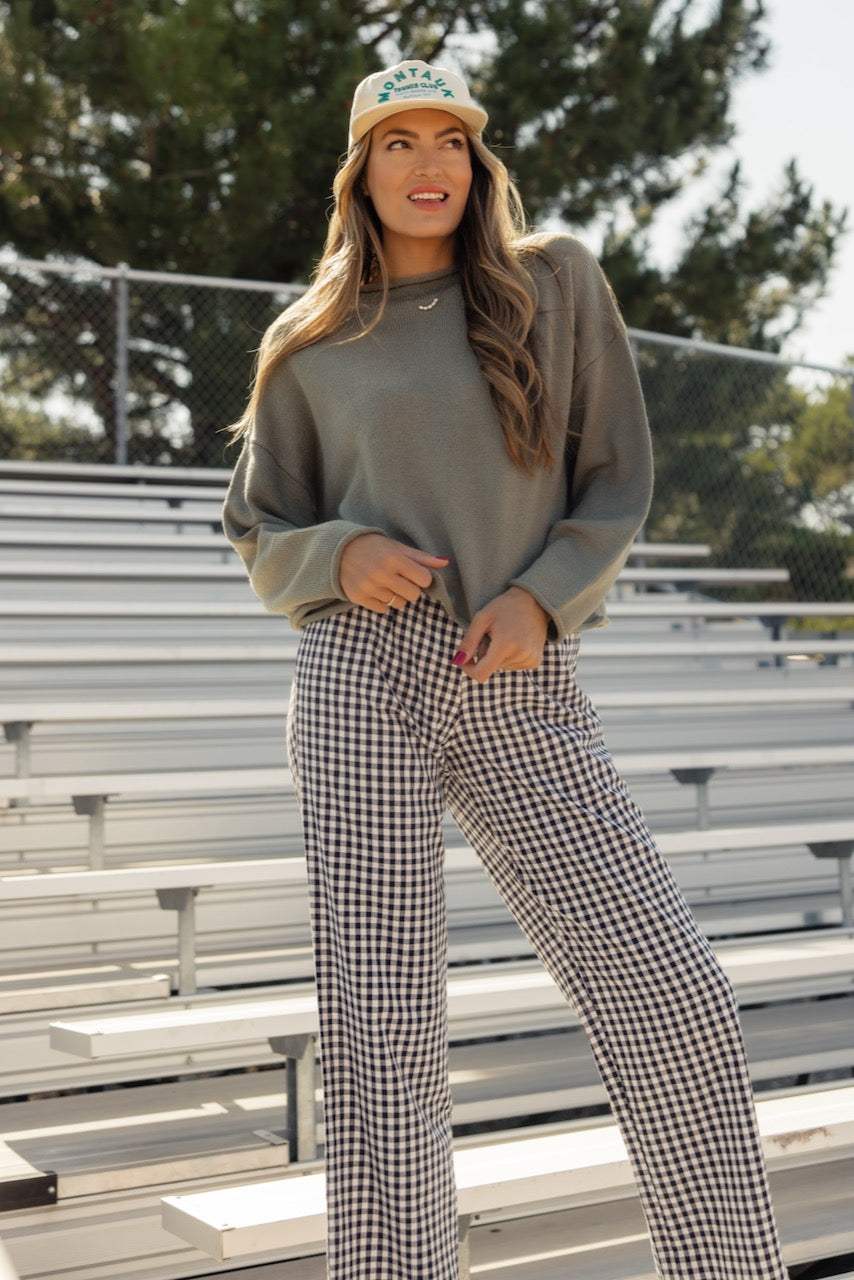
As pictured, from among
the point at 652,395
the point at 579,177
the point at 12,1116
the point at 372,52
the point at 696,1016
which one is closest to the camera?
the point at 696,1016

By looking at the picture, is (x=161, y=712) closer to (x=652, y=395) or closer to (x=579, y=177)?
(x=652, y=395)

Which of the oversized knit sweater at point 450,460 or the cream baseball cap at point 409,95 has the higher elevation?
the cream baseball cap at point 409,95

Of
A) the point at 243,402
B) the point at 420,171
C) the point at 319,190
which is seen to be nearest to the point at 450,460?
the point at 420,171

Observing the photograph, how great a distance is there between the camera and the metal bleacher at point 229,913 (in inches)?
68.4

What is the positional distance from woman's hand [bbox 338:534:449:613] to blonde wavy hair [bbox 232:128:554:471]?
12 centimetres

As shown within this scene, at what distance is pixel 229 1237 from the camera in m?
1.34

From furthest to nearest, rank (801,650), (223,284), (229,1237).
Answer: (223,284)
(801,650)
(229,1237)

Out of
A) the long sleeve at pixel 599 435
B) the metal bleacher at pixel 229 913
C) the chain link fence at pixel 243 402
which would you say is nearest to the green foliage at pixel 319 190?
the chain link fence at pixel 243 402

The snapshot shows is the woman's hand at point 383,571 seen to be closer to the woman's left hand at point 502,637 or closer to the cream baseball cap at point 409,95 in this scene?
the woman's left hand at point 502,637

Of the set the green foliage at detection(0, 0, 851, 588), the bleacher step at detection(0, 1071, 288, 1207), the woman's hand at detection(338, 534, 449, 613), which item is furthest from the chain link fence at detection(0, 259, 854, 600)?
the woman's hand at detection(338, 534, 449, 613)

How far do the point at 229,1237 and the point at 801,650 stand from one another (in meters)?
3.12

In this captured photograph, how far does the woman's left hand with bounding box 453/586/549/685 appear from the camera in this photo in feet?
3.54

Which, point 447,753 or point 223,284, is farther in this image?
point 223,284

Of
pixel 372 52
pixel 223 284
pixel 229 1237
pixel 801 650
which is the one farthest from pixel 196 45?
pixel 229 1237
